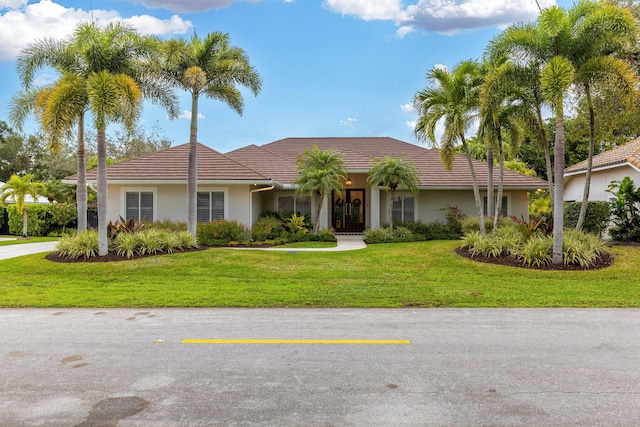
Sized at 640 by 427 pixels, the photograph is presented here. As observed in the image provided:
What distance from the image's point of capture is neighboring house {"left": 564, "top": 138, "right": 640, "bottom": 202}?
635 inches

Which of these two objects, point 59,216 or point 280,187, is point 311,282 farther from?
point 59,216

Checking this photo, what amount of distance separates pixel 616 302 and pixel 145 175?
54.0ft

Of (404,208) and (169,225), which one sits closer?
(169,225)

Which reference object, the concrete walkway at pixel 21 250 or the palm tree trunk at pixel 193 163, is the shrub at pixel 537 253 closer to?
the palm tree trunk at pixel 193 163

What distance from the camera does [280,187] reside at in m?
20.3

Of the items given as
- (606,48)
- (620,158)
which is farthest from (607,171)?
(606,48)

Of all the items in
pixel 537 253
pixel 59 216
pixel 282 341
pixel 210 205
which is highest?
pixel 210 205

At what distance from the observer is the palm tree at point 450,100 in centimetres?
1395

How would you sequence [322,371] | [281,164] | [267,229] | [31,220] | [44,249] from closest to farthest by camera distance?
[322,371] → [44,249] → [267,229] → [31,220] → [281,164]

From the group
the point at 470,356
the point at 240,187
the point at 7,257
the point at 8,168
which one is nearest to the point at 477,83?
the point at 240,187

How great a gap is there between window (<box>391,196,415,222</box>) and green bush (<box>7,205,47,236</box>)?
59.1 ft

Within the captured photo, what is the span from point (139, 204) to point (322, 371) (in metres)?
16.2

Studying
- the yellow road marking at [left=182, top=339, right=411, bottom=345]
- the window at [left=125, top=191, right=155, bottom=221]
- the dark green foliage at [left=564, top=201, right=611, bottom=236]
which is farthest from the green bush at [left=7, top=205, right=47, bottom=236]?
the dark green foliage at [left=564, top=201, right=611, bottom=236]

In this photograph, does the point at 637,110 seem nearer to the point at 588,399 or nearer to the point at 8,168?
the point at 588,399
